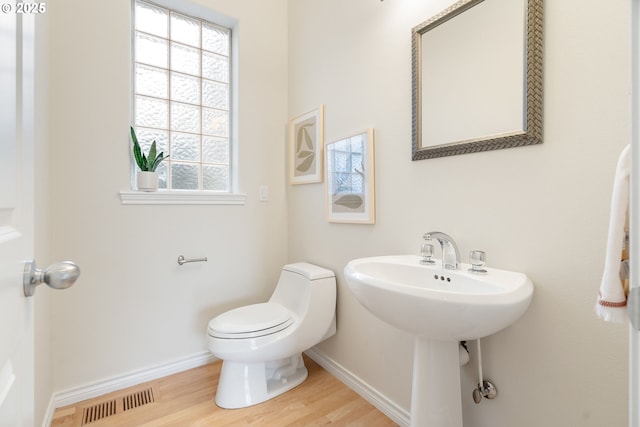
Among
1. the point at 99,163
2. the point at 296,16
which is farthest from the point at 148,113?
the point at 296,16

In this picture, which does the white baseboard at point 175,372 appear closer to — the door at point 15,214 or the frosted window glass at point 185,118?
the door at point 15,214

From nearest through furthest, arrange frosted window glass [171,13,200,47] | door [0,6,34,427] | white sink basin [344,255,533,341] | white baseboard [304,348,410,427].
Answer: door [0,6,34,427]
white sink basin [344,255,533,341]
white baseboard [304,348,410,427]
frosted window glass [171,13,200,47]

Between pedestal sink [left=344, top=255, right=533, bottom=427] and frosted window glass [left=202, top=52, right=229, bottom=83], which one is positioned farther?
frosted window glass [left=202, top=52, right=229, bottom=83]

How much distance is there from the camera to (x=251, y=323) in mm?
1575

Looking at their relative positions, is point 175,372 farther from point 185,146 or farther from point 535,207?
point 535,207

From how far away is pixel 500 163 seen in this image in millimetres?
1074

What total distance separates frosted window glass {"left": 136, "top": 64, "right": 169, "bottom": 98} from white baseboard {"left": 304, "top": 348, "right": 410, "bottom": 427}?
1.99m

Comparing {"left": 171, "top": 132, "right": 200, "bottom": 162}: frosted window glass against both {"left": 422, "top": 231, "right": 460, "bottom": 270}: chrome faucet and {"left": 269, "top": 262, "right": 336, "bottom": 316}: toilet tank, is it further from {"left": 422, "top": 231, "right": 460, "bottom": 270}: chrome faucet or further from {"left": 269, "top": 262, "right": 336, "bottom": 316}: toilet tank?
{"left": 422, "top": 231, "right": 460, "bottom": 270}: chrome faucet

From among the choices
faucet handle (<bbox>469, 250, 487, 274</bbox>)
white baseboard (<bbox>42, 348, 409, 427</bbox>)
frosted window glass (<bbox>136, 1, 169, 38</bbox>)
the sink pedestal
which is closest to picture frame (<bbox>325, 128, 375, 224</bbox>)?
faucet handle (<bbox>469, 250, 487, 274</bbox>)

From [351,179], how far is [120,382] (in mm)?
1742

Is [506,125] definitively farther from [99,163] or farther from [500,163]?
[99,163]

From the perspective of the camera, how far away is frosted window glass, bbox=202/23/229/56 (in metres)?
2.10

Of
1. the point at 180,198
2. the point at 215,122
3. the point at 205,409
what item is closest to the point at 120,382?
the point at 205,409

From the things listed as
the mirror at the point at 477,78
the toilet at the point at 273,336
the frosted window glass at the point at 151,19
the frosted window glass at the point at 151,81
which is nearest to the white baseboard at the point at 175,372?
the toilet at the point at 273,336
